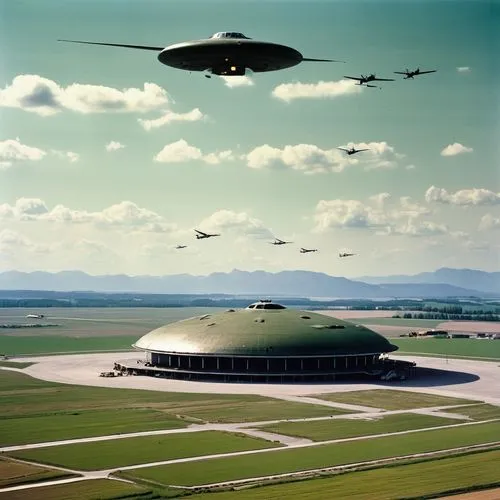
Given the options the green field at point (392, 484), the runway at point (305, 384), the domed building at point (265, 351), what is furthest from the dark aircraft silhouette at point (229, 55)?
the domed building at point (265, 351)

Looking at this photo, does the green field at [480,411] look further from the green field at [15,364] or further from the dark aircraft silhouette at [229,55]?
the green field at [15,364]

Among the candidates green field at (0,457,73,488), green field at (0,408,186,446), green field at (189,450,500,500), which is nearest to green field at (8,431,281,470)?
green field at (0,457,73,488)

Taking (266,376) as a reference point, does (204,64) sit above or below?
above

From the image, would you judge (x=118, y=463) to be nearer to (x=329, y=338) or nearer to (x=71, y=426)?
(x=71, y=426)

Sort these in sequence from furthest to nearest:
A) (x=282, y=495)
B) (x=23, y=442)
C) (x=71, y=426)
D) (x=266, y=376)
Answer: (x=266, y=376), (x=71, y=426), (x=23, y=442), (x=282, y=495)

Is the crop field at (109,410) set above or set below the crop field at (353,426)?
above

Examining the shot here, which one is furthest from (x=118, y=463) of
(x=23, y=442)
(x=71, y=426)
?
(x=71, y=426)
